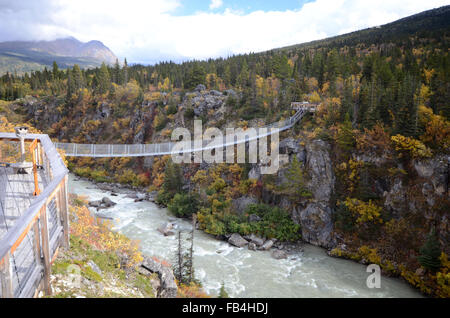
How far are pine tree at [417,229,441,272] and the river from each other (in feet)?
3.65

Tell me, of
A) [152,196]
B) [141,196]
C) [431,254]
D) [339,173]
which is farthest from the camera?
[152,196]

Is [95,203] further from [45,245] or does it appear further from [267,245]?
[45,245]

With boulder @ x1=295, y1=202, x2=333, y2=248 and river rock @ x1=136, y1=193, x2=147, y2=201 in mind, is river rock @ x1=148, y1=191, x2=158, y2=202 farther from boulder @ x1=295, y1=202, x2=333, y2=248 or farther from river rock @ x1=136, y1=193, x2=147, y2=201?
boulder @ x1=295, y1=202, x2=333, y2=248

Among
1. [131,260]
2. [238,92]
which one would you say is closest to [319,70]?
[238,92]

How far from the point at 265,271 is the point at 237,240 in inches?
114

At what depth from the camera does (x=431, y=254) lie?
1101 centimetres

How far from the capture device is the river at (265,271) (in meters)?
10.6

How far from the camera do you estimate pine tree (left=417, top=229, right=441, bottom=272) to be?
11.0m

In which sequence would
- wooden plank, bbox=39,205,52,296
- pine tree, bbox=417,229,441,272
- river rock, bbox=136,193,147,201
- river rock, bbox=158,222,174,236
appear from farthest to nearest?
river rock, bbox=136,193,147,201
river rock, bbox=158,222,174,236
pine tree, bbox=417,229,441,272
wooden plank, bbox=39,205,52,296

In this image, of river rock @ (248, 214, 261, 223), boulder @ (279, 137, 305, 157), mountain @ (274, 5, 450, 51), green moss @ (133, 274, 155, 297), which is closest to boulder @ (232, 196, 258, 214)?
river rock @ (248, 214, 261, 223)

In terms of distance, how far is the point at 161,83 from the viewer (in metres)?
40.5

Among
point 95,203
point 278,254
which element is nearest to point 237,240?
point 278,254

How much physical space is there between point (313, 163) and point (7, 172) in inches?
541
